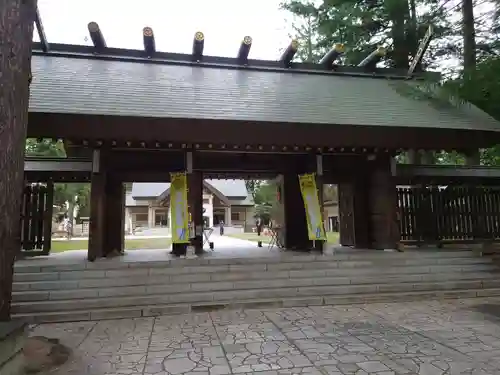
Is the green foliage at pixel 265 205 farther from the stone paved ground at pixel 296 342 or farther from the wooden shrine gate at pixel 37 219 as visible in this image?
the stone paved ground at pixel 296 342

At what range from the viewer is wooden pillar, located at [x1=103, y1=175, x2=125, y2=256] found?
8281 millimetres

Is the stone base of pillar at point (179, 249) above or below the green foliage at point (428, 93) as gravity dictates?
below

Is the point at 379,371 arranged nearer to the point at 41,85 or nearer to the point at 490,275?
the point at 490,275

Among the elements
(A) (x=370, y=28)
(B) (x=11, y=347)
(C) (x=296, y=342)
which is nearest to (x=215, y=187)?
(A) (x=370, y=28)

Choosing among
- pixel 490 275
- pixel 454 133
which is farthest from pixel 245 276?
pixel 454 133

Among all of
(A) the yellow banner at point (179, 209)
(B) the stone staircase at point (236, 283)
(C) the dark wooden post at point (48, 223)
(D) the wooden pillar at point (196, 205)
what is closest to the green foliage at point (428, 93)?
(B) the stone staircase at point (236, 283)

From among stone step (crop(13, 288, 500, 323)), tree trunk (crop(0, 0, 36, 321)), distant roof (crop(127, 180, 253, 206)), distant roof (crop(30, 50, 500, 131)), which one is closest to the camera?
tree trunk (crop(0, 0, 36, 321))

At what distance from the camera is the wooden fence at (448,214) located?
8812 millimetres

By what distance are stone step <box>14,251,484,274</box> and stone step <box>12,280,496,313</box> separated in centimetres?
60

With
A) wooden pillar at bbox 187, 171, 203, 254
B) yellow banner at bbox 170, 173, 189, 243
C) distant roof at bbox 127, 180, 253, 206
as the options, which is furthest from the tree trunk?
distant roof at bbox 127, 180, 253, 206

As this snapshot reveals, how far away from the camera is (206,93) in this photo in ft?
26.0

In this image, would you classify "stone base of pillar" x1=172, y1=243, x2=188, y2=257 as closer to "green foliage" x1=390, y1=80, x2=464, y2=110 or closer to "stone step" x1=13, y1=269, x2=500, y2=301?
"stone step" x1=13, y1=269, x2=500, y2=301

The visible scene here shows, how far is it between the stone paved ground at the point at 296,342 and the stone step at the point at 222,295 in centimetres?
47

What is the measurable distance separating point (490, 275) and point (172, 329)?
19.0ft
